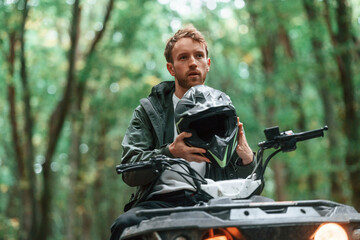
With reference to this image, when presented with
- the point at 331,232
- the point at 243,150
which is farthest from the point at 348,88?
the point at 331,232

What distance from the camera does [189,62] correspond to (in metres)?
3.92

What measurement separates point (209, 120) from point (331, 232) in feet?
3.52

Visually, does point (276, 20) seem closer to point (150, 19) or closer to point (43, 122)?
point (150, 19)

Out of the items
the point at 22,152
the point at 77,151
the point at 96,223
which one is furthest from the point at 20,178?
the point at 96,223

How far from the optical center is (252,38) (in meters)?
20.2

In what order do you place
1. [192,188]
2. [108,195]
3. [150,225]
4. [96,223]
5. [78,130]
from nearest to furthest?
[150,225] → [192,188] → [78,130] → [108,195] → [96,223]

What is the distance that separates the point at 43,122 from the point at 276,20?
15.3 meters

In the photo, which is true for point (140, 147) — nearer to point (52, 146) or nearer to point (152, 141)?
point (152, 141)

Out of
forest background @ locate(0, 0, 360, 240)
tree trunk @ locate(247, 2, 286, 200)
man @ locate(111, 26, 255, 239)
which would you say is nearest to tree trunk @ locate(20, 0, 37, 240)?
forest background @ locate(0, 0, 360, 240)

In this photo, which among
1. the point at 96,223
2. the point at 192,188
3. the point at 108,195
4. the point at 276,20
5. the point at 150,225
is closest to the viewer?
the point at 150,225

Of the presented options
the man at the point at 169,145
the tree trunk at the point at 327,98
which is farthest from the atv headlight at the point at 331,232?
the tree trunk at the point at 327,98

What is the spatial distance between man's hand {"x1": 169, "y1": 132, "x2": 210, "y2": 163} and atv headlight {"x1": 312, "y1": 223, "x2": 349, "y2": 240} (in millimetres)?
880

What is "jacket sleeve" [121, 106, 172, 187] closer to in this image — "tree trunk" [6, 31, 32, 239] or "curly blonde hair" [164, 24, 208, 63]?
"curly blonde hair" [164, 24, 208, 63]

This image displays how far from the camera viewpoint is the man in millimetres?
3230
